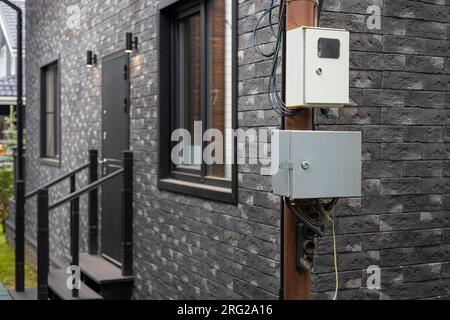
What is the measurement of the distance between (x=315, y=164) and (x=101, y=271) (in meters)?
4.66

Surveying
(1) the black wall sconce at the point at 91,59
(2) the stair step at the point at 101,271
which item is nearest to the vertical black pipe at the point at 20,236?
(2) the stair step at the point at 101,271

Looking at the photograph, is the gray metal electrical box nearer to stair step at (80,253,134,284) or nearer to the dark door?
stair step at (80,253,134,284)

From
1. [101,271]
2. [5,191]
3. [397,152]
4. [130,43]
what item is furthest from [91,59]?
[5,191]

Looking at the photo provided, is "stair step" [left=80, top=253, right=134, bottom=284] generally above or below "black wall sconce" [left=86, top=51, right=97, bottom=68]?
below

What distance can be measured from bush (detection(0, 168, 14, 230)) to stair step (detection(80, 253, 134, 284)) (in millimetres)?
6372

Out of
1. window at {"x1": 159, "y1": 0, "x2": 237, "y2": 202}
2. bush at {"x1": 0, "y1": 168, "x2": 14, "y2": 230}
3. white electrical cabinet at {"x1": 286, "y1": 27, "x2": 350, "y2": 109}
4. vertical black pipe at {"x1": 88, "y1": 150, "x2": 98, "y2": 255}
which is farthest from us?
bush at {"x1": 0, "y1": 168, "x2": 14, "y2": 230}

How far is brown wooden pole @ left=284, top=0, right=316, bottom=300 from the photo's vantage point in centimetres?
324

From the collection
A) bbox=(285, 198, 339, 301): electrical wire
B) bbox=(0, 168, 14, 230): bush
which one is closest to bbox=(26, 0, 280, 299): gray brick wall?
bbox=(285, 198, 339, 301): electrical wire

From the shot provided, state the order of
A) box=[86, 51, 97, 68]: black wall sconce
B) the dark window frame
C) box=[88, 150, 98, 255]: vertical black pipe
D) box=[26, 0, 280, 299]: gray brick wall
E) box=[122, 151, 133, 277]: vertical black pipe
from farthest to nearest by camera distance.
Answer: the dark window frame
box=[86, 51, 97, 68]: black wall sconce
box=[88, 150, 98, 255]: vertical black pipe
box=[122, 151, 133, 277]: vertical black pipe
box=[26, 0, 280, 299]: gray brick wall

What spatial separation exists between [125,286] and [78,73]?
363 cm

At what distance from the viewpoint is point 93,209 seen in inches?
334

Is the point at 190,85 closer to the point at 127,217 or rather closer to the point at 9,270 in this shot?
the point at 127,217

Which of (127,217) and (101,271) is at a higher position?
(127,217)
